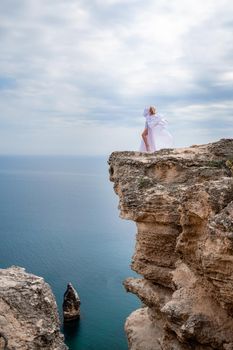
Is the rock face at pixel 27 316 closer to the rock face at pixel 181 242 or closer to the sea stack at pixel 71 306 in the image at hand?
the rock face at pixel 181 242

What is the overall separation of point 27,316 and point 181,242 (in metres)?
6.68

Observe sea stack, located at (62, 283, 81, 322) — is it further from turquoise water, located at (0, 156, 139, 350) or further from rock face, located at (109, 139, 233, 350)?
rock face, located at (109, 139, 233, 350)

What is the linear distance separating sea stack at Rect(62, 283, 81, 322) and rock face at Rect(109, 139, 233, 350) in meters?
24.1

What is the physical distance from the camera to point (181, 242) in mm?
15703

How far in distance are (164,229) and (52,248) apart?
64348 mm

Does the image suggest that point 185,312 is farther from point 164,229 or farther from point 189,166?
point 189,166

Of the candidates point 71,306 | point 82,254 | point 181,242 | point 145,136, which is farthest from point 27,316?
point 82,254

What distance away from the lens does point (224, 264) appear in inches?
498

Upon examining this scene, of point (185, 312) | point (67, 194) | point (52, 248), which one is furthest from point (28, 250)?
point (67, 194)

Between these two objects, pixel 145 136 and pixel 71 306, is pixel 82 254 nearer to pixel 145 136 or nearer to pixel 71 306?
pixel 71 306

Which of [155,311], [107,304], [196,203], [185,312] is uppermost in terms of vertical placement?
[196,203]

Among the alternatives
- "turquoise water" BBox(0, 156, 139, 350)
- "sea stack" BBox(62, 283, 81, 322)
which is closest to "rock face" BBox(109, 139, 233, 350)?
"turquoise water" BBox(0, 156, 139, 350)

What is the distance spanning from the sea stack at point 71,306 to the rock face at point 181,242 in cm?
2409

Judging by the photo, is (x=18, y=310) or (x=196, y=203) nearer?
(x=18, y=310)
